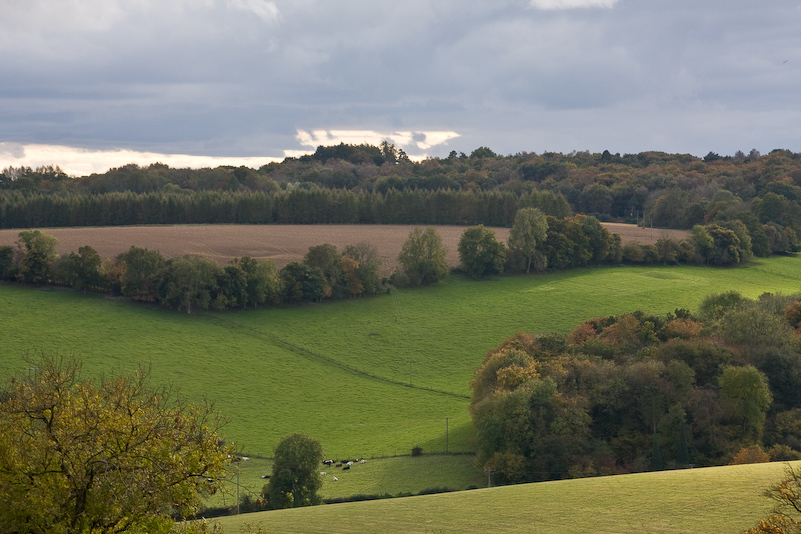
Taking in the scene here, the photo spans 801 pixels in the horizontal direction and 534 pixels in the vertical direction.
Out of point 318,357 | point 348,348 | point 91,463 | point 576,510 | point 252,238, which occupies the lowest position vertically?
point 318,357

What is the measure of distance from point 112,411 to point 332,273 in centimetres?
8144

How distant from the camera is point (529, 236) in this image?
11756 cm

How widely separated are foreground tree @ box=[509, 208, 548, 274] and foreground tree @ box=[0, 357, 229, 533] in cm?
10259

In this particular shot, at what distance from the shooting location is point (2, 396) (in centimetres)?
2022

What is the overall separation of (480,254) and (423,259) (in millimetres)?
10126

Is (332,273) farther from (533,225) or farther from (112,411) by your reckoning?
(112,411)

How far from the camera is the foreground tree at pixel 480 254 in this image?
112000 mm

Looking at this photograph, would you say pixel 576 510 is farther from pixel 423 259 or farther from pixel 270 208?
pixel 270 208

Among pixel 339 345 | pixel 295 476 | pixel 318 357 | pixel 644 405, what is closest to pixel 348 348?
pixel 339 345

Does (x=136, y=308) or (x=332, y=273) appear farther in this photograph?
(x=332, y=273)

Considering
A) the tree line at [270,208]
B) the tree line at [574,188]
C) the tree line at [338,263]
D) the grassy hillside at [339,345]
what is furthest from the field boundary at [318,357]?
the tree line at [574,188]

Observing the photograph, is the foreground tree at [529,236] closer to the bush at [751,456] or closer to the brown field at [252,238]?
the brown field at [252,238]

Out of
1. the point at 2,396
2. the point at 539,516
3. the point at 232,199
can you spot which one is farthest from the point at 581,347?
the point at 232,199

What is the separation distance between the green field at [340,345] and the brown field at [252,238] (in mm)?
14245
